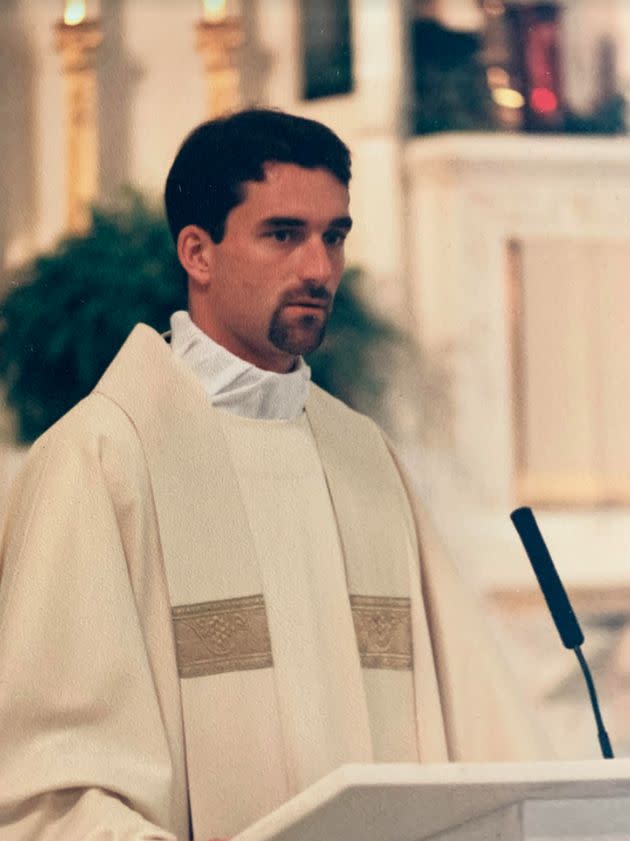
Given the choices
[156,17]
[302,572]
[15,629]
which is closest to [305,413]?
[302,572]

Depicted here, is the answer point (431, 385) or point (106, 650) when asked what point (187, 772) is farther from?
point (431, 385)

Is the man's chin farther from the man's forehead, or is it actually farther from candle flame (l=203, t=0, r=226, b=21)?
candle flame (l=203, t=0, r=226, b=21)

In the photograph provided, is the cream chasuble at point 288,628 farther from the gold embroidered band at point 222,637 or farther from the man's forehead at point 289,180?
the man's forehead at point 289,180

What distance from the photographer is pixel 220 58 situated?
5121 millimetres

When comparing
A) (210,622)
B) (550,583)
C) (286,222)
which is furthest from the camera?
(286,222)

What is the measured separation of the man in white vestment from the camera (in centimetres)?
265

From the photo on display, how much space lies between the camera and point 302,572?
117 inches

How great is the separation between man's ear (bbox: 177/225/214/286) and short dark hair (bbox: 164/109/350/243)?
0.01 meters

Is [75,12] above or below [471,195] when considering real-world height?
above

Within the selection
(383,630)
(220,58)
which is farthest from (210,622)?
(220,58)

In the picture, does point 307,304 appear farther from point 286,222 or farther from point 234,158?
point 234,158

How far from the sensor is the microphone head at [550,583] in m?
2.67

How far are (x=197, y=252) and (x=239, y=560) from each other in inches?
19.8

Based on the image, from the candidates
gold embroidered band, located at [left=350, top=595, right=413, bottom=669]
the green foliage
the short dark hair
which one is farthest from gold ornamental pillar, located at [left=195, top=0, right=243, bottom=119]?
gold embroidered band, located at [left=350, top=595, right=413, bottom=669]
